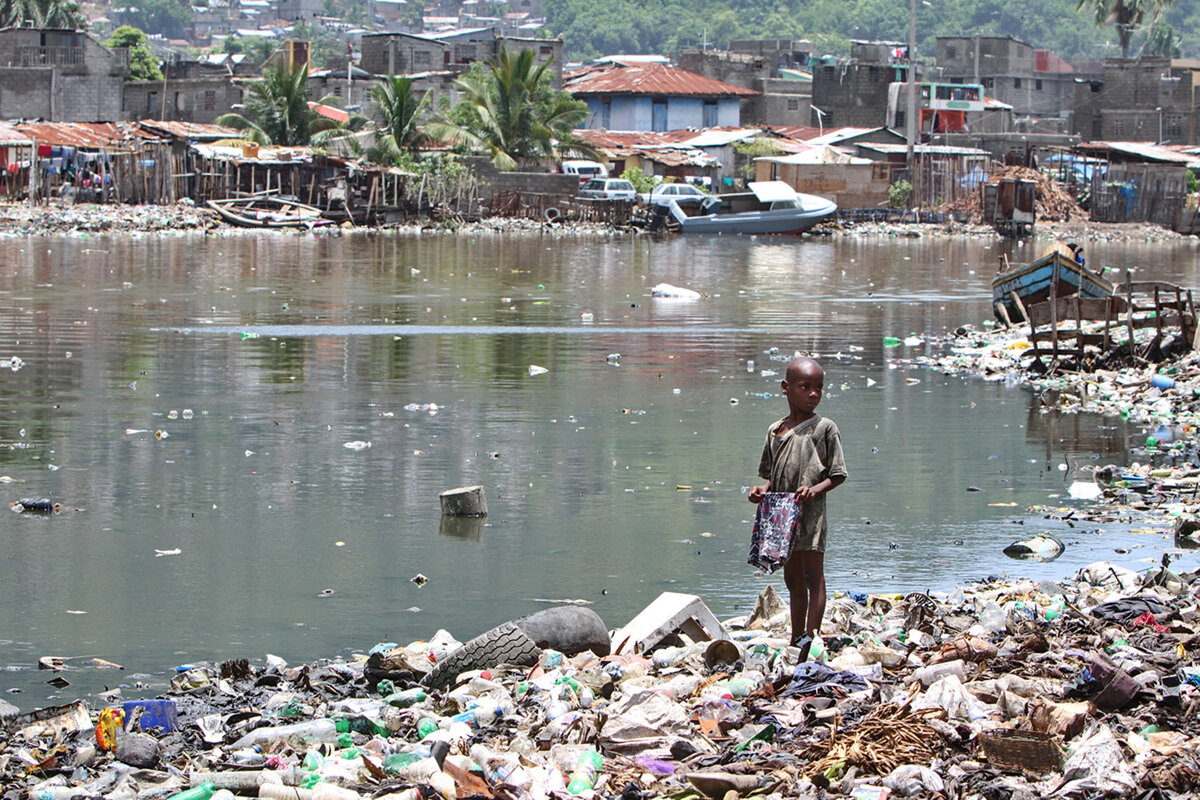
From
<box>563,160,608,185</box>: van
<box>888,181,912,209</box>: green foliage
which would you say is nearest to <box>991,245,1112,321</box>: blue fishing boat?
<box>563,160,608,185</box>: van

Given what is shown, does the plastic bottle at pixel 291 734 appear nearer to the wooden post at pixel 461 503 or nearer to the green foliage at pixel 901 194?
the wooden post at pixel 461 503

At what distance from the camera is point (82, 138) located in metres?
46.3

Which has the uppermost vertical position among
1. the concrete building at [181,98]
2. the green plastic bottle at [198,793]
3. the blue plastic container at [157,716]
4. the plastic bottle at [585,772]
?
the concrete building at [181,98]

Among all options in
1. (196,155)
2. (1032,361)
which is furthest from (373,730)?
(196,155)

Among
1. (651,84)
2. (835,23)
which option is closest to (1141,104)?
(651,84)

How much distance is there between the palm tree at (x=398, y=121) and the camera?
46.8m

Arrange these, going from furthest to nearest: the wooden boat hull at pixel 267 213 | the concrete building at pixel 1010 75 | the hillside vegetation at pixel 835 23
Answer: the hillside vegetation at pixel 835 23 → the concrete building at pixel 1010 75 → the wooden boat hull at pixel 267 213

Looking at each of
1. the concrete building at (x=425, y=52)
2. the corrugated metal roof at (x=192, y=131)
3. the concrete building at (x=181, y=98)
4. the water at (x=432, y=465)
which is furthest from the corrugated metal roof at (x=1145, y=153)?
the water at (x=432, y=465)

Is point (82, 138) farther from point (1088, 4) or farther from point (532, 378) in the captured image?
point (1088, 4)

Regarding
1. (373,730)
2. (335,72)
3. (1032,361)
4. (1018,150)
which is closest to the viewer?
(373,730)

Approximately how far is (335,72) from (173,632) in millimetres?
62803

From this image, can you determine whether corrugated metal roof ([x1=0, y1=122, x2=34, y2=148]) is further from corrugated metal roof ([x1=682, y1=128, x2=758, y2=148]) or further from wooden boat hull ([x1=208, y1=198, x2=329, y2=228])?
corrugated metal roof ([x1=682, y1=128, x2=758, y2=148])

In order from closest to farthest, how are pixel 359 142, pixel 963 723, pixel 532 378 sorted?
pixel 963 723 < pixel 532 378 < pixel 359 142

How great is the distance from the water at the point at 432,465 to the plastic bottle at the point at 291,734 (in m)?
1.08
